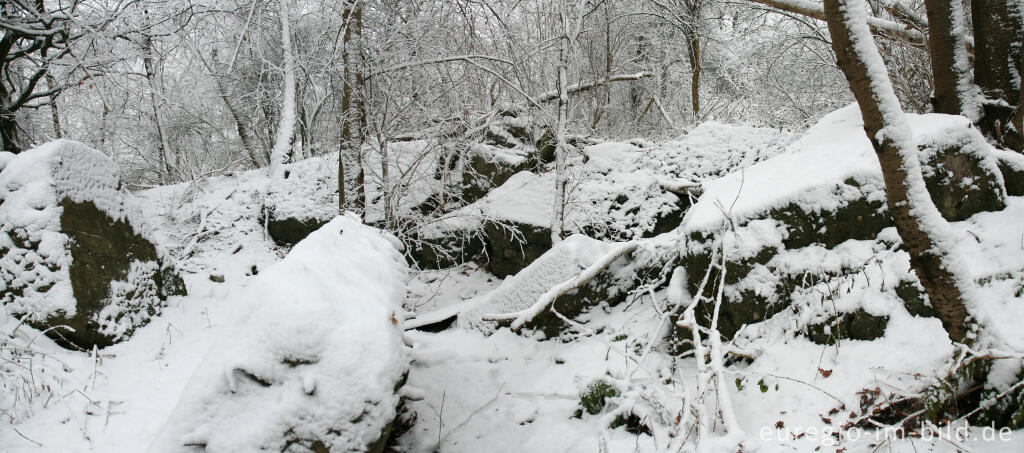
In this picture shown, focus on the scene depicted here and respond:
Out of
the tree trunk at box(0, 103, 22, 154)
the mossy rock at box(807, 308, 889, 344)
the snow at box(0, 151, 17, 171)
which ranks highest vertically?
the tree trunk at box(0, 103, 22, 154)

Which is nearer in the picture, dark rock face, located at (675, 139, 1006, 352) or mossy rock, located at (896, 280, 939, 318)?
mossy rock, located at (896, 280, 939, 318)

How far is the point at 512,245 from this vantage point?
7.71m

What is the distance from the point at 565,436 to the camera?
12.3 ft

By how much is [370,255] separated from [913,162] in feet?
11.6

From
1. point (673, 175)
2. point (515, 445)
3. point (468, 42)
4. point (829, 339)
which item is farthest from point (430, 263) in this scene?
point (829, 339)

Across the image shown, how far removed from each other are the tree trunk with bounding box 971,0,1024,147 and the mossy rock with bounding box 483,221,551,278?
4.95 meters

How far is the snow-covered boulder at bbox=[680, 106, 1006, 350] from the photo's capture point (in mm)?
3758

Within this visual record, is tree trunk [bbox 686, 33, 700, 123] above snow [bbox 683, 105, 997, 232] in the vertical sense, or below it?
above

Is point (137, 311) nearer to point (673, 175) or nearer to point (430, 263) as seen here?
point (430, 263)

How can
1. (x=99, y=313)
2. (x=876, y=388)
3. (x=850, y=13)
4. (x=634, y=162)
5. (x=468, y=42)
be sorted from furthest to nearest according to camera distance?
(x=634, y=162)
(x=468, y=42)
(x=99, y=313)
(x=876, y=388)
(x=850, y=13)

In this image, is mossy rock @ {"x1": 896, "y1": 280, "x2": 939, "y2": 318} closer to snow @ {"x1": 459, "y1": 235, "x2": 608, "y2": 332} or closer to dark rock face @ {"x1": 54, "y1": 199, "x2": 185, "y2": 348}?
snow @ {"x1": 459, "y1": 235, "x2": 608, "y2": 332}

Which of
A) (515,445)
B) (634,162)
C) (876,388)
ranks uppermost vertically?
(634,162)

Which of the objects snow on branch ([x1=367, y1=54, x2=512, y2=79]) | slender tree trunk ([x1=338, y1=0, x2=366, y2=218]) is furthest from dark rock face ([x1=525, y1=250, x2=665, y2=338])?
slender tree trunk ([x1=338, y1=0, x2=366, y2=218])

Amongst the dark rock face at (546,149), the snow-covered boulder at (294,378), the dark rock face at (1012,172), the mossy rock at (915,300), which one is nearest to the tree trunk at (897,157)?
the mossy rock at (915,300)
